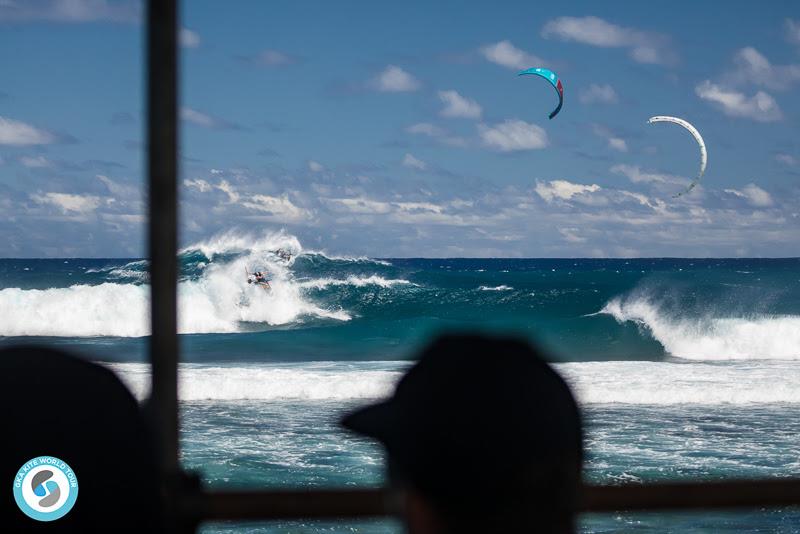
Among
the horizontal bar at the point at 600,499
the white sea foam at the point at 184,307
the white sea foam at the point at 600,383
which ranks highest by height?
the horizontal bar at the point at 600,499

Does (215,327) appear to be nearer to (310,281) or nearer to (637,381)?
(310,281)

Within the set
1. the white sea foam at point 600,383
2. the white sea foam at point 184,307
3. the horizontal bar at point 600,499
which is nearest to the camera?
the horizontal bar at point 600,499

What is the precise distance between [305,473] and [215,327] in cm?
1396

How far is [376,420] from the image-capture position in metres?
0.36

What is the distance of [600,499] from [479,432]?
0.68m

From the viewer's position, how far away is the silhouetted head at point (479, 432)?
13.4 inches

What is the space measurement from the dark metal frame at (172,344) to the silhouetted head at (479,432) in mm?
577

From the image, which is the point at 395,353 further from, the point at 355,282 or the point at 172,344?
the point at 172,344

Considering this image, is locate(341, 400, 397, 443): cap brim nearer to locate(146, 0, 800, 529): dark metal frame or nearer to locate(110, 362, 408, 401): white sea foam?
locate(146, 0, 800, 529): dark metal frame

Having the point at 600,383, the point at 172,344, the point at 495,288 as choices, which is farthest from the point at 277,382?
the point at 495,288

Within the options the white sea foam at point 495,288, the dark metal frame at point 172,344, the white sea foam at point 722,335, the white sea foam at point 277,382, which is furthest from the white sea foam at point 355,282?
the dark metal frame at point 172,344

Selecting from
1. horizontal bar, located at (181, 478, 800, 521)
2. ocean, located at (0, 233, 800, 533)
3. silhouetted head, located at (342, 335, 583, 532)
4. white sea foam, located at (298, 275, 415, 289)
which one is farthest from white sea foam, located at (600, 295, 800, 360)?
silhouetted head, located at (342, 335, 583, 532)

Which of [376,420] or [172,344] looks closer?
[376,420]

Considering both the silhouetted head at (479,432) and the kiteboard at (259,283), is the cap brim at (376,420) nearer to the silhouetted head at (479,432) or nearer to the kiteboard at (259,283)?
the silhouetted head at (479,432)
